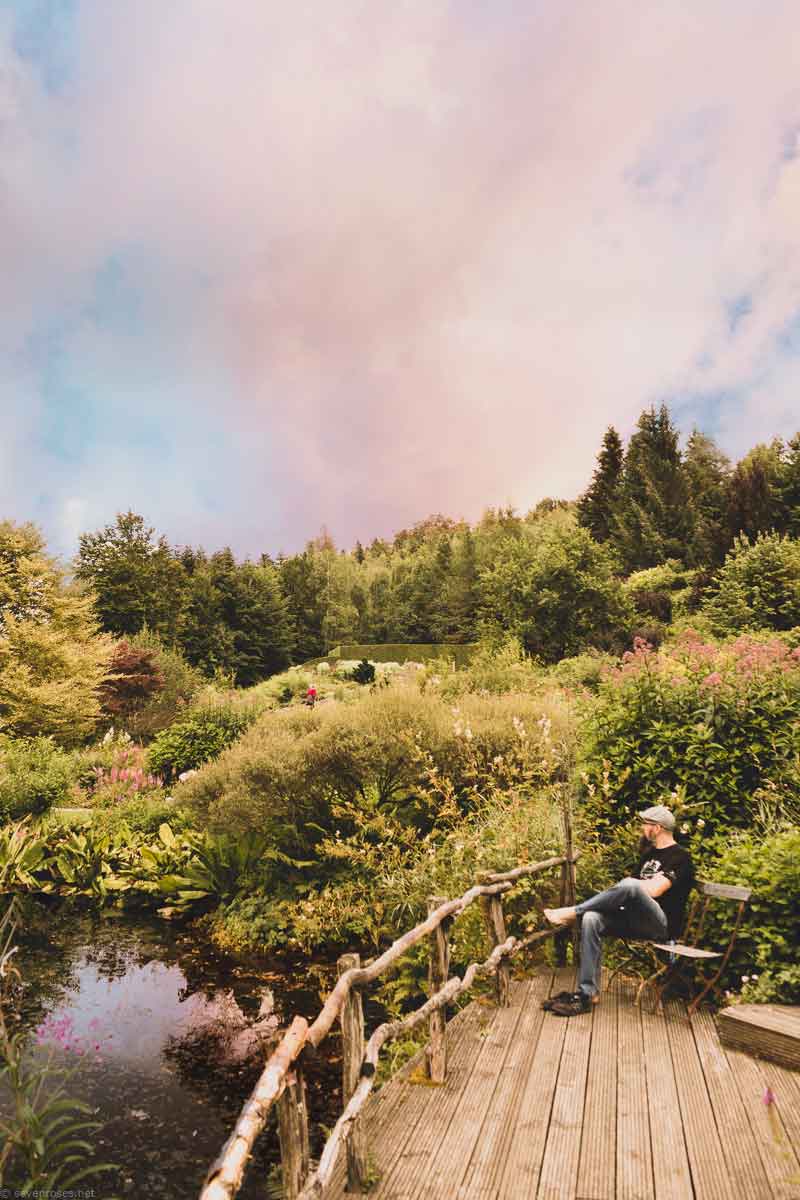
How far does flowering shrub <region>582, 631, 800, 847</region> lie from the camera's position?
542 centimetres

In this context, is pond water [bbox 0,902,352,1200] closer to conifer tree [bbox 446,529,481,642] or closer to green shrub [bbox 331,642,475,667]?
green shrub [bbox 331,642,475,667]

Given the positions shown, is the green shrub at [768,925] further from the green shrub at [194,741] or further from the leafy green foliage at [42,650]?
the leafy green foliage at [42,650]

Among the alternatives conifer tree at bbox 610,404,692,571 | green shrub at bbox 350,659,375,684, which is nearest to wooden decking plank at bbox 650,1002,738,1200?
green shrub at bbox 350,659,375,684

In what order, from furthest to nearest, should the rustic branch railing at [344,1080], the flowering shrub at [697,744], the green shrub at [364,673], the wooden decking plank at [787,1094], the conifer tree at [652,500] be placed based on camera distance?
the conifer tree at [652,500]
the green shrub at [364,673]
the flowering shrub at [697,744]
the wooden decking plank at [787,1094]
the rustic branch railing at [344,1080]

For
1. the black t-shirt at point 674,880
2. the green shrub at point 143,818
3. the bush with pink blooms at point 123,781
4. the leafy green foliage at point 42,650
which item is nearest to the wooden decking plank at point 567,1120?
the black t-shirt at point 674,880

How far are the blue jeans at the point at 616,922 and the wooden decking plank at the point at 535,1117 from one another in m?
0.33

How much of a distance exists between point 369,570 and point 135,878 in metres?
38.0

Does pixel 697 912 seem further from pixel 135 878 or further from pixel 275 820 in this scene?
pixel 135 878

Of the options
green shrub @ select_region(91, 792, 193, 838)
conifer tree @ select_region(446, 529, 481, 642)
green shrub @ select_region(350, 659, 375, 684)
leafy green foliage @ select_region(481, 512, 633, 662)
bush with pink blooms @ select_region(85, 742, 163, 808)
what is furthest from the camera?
conifer tree @ select_region(446, 529, 481, 642)

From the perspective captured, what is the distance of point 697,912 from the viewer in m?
4.45

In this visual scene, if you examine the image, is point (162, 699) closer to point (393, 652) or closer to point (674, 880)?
point (393, 652)

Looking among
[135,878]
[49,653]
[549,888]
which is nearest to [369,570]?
[49,653]

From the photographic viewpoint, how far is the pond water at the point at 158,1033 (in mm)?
4227

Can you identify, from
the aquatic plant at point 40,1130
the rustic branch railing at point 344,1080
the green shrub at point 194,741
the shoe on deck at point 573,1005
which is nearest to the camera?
the rustic branch railing at point 344,1080
